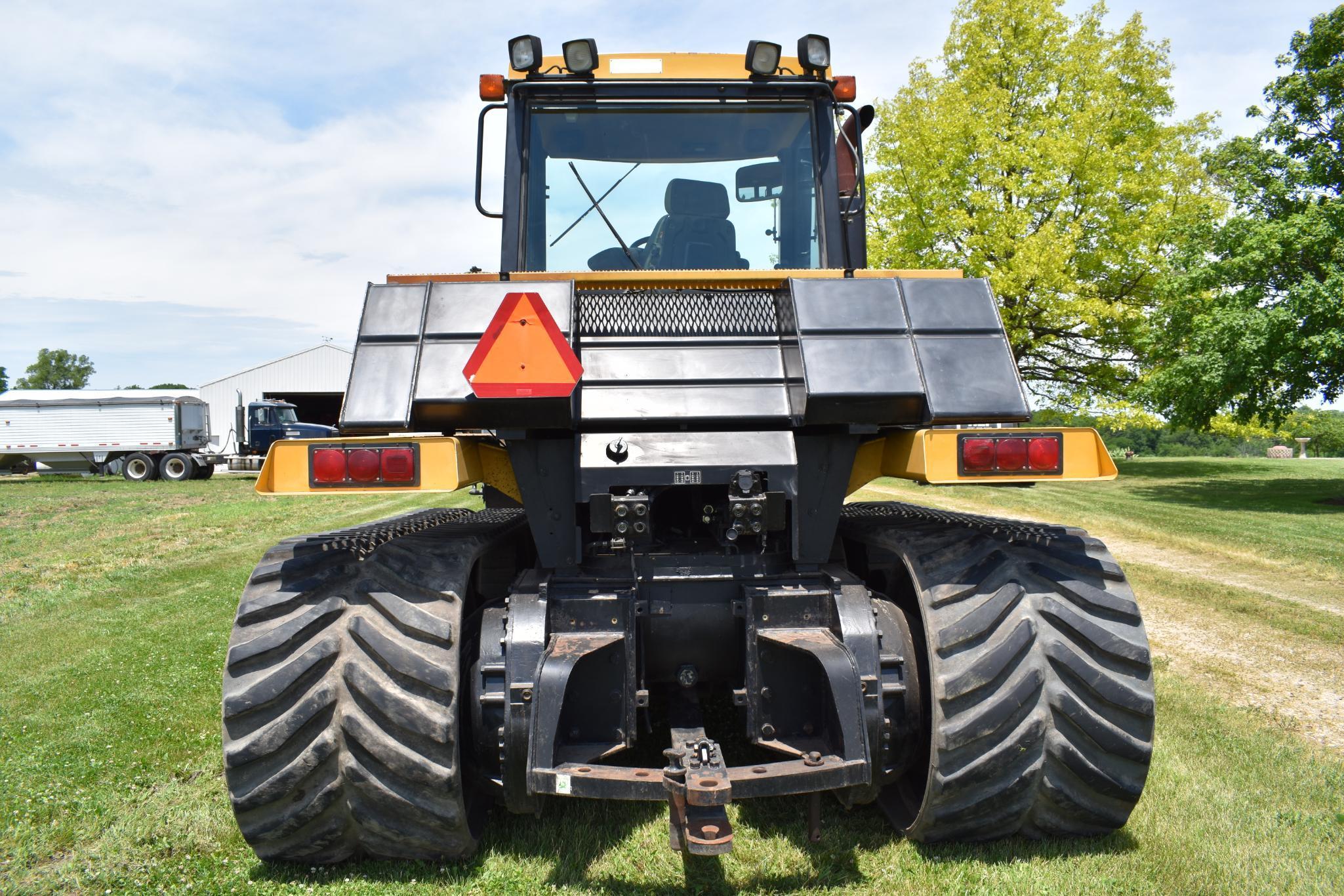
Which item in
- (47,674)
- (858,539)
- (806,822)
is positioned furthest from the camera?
(47,674)

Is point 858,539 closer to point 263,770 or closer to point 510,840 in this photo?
point 510,840

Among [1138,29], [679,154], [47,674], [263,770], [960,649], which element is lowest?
[47,674]

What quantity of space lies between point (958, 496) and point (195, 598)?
43.3 ft

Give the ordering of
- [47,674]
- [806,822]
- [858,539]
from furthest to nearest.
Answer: [47,674] → [858,539] → [806,822]

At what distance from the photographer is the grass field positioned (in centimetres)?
305

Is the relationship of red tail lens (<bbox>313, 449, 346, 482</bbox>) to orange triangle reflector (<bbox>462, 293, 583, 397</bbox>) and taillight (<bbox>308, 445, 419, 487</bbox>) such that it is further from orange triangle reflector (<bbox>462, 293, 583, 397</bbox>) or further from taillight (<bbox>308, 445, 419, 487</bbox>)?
orange triangle reflector (<bbox>462, 293, 583, 397</bbox>)

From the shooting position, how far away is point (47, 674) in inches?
229

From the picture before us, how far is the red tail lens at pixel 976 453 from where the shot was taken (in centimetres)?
301

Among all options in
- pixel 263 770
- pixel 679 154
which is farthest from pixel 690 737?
pixel 679 154

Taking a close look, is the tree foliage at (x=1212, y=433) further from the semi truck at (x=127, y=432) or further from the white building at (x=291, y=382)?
the white building at (x=291, y=382)

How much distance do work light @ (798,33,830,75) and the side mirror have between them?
19.2 inches

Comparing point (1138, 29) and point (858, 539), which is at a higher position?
point (1138, 29)

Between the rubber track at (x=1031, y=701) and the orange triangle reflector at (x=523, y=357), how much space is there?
4.87 feet

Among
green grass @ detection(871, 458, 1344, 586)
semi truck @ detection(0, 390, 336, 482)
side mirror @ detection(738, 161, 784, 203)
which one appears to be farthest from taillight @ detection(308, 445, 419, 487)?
semi truck @ detection(0, 390, 336, 482)
